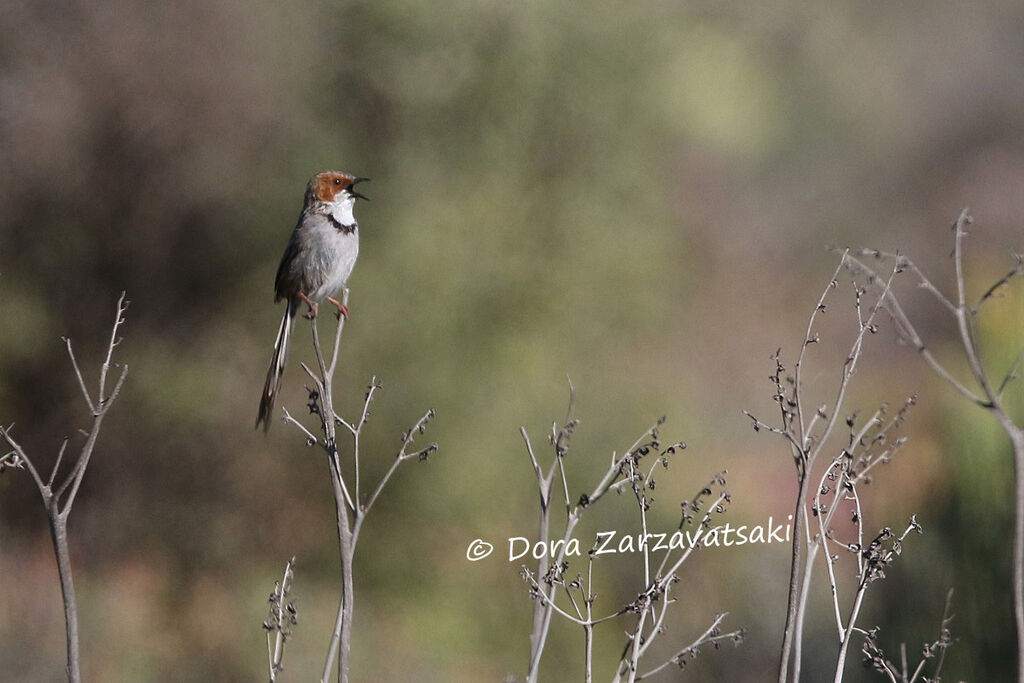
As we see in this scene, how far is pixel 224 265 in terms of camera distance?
4.92 meters

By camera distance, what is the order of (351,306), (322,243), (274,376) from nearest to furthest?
(274,376)
(322,243)
(351,306)

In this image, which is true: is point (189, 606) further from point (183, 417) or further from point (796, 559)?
point (796, 559)

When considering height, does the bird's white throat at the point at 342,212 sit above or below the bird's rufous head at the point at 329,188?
below

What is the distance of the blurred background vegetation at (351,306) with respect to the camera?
4500 millimetres

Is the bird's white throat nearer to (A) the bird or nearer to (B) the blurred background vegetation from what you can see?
(A) the bird

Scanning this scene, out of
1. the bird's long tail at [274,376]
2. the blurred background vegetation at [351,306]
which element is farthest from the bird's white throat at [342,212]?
the blurred background vegetation at [351,306]

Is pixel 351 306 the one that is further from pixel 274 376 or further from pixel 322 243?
pixel 274 376

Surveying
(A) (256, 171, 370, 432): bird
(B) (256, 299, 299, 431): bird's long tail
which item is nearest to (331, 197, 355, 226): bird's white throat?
(A) (256, 171, 370, 432): bird

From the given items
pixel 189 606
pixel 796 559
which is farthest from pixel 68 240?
pixel 796 559

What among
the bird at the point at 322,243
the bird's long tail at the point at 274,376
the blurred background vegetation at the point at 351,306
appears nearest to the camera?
the bird's long tail at the point at 274,376

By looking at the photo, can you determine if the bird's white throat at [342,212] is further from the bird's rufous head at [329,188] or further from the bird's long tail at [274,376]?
the bird's long tail at [274,376]

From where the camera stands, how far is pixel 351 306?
14.4 feet

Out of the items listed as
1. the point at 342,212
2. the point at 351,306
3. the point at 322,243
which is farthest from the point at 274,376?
the point at 351,306

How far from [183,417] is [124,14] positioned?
1898 millimetres
